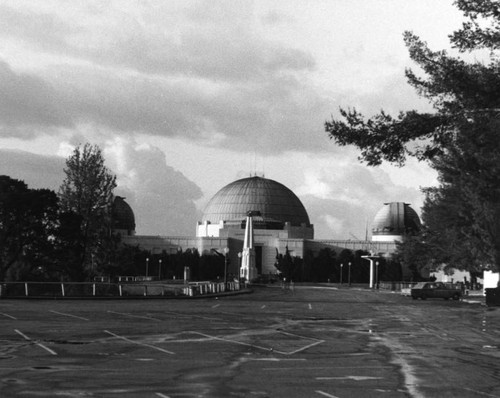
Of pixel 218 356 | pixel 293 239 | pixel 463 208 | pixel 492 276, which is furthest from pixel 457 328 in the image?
pixel 293 239

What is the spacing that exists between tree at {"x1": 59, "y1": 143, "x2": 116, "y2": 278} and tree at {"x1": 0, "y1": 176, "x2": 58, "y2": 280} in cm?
183

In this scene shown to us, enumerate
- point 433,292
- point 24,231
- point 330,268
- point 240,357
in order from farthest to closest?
point 330,268, point 433,292, point 24,231, point 240,357

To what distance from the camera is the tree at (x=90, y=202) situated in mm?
65125

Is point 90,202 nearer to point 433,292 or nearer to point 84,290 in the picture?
point 84,290

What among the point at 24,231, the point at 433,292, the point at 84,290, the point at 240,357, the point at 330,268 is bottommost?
the point at 240,357

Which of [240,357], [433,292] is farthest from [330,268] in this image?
[240,357]

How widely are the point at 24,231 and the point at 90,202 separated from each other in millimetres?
5309

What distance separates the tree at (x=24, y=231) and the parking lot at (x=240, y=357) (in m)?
31.4

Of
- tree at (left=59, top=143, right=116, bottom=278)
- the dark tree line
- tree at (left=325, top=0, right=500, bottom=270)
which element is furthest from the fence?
the dark tree line

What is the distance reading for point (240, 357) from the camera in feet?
65.1

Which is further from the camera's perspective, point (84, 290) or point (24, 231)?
point (24, 231)

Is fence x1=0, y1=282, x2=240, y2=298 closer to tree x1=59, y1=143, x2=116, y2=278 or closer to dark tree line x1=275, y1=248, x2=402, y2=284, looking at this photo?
tree x1=59, y1=143, x2=116, y2=278

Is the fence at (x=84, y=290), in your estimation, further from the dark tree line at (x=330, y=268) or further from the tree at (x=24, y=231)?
the dark tree line at (x=330, y=268)

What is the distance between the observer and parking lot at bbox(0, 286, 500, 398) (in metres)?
14.6
